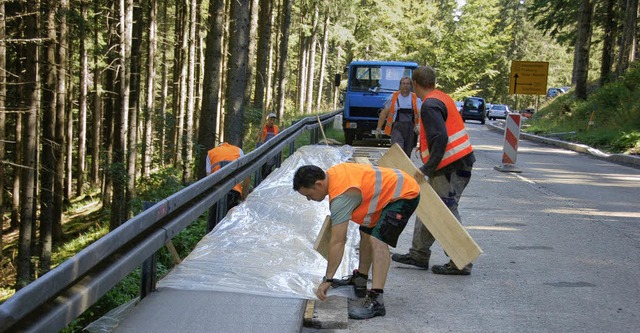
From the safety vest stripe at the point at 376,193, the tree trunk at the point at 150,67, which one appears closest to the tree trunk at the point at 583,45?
the tree trunk at the point at 150,67

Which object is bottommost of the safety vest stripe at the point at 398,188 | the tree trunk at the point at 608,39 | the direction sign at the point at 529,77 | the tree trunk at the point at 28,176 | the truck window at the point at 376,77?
the tree trunk at the point at 28,176

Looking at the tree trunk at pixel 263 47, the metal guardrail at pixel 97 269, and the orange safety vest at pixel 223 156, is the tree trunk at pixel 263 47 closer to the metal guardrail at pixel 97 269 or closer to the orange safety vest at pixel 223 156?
the orange safety vest at pixel 223 156

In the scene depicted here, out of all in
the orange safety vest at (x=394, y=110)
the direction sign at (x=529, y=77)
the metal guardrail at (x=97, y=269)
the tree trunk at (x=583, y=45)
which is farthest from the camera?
the tree trunk at (x=583, y=45)

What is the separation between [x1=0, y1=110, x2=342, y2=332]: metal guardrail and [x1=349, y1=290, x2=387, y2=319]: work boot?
4.95 ft

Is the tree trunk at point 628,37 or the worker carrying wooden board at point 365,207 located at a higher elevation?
the tree trunk at point 628,37

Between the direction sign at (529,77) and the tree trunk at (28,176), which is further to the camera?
the direction sign at (529,77)

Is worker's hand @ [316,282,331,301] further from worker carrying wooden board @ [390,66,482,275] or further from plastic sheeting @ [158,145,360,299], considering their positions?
worker carrying wooden board @ [390,66,482,275]

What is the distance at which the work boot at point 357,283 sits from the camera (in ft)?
18.6

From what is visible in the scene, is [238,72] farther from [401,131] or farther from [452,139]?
[452,139]

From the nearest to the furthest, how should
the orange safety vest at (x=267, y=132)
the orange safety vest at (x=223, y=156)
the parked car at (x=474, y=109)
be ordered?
the orange safety vest at (x=223, y=156)
the orange safety vest at (x=267, y=132)
the parked car at (x=474, y=109)

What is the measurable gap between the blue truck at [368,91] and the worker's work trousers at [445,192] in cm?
1395

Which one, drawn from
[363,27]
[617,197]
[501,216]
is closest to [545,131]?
[363,27]

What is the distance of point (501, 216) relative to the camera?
9883 mm

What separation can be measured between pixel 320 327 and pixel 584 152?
65.3ft
